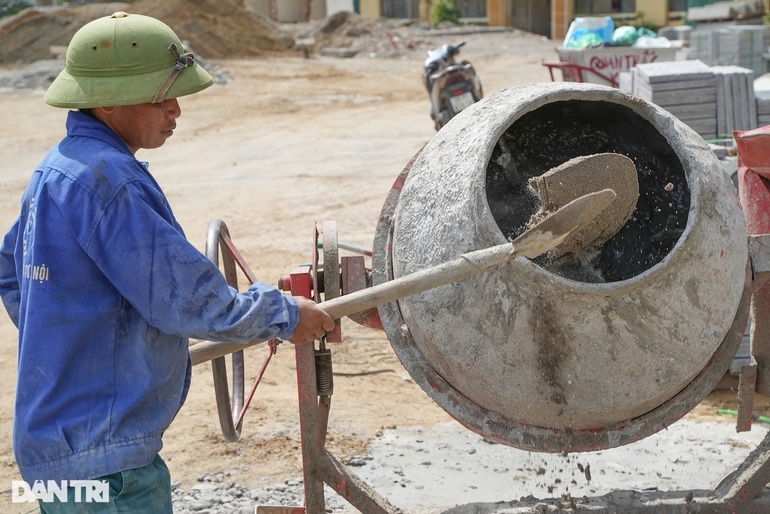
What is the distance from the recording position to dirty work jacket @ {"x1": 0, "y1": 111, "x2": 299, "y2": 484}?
6.84ft

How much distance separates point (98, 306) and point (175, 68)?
604mm

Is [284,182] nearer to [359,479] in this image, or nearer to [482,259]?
[359,479]

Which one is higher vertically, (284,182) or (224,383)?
(224,383)

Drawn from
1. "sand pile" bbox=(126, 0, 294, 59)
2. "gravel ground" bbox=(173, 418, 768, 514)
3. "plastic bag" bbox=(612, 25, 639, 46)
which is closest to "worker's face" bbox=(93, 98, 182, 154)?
"gravel ground" bbox=(173, 418, 768, 514)

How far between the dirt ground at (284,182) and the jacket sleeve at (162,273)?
1.81 meters

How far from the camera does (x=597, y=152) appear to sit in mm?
3279

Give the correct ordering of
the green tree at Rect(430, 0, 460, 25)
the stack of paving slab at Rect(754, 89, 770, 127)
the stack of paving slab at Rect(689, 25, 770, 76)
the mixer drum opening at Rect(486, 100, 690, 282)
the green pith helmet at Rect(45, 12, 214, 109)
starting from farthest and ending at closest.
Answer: the green tree at Rect(430, 0, 460, 25), the stack of paving slab at Rect(689, 25, 770, 76), the stack of paving slab at Rect(754, 89, 770, 127), the mixer drum opening at Rect(486, 100, 690, 282), the green pith helmet at Rect(45, 12, 214, 109)

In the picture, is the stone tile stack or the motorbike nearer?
the stone tile stack

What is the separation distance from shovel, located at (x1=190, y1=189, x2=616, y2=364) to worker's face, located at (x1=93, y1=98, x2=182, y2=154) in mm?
603

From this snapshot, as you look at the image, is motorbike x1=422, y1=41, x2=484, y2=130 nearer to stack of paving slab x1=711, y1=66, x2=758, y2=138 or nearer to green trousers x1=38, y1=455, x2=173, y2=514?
stack of paving slab x1=711, y1=66, x2=758, y2=138

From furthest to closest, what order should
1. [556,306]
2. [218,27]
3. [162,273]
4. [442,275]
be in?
[218,27] < [556,306] < [442,275] < [162,273]

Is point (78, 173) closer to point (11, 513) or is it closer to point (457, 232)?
point (457, 232)

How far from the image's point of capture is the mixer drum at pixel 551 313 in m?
2.46

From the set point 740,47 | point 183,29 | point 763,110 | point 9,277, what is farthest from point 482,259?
point 183,29
